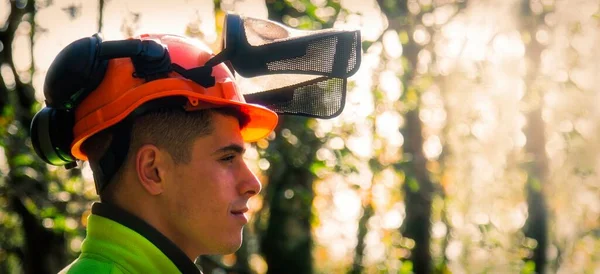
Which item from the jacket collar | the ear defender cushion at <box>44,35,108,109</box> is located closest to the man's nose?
the jacket collar

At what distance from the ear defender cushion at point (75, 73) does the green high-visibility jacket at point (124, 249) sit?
14.8 inches

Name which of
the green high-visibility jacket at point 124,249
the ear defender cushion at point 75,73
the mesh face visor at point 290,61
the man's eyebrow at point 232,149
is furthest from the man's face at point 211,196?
the ear defender cushion at point 75,73

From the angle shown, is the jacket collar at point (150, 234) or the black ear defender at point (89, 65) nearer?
the jacket collar at point (150, 234)

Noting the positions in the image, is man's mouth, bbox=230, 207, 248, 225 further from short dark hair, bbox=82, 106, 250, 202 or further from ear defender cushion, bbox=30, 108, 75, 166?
ear defender cushion, bbox=30, 108, 75, 166

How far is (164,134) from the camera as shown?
2643 mm

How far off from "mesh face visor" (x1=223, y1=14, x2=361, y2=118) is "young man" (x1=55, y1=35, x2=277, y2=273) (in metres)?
0.14

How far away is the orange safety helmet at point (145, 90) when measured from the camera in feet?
8.47

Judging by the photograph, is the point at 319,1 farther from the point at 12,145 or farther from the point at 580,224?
the point at 580,224

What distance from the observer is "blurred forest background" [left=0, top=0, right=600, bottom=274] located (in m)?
6.54

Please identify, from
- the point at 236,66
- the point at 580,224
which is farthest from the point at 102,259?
the point at 580,224

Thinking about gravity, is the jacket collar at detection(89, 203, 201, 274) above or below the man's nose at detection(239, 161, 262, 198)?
below

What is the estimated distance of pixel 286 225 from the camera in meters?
10.2

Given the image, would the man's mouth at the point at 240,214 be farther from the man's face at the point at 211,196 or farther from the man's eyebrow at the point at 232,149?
the man's eyebrow at the point at 232,149

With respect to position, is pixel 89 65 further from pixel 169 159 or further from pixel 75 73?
pixel 169 159
